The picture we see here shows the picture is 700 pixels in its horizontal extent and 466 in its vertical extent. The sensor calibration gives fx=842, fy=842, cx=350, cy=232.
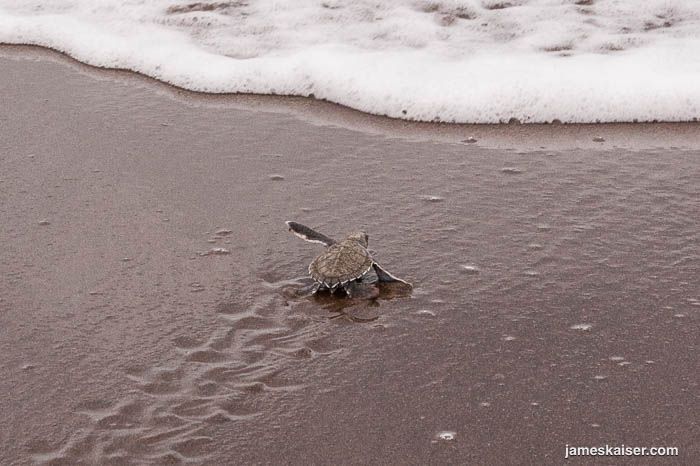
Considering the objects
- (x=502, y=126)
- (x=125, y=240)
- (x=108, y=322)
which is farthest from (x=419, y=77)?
(x=108, y=322)

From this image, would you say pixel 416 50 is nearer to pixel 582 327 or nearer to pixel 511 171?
pixel 511 171

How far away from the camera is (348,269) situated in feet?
11.1

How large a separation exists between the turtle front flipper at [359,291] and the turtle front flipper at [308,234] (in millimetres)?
268

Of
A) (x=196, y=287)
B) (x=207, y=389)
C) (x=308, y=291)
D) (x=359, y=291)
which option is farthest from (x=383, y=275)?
(x=207, y=389)

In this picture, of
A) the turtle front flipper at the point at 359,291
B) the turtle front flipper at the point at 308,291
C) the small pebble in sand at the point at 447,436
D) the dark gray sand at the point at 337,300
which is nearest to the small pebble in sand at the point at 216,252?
the dark gray sand at the point at 337,300

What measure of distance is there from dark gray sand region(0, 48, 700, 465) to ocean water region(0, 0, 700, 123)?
0.23 meters

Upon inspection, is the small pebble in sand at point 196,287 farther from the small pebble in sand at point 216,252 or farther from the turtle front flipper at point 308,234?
the turtle front flipper at point 308,234

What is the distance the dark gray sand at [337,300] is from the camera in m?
2.71

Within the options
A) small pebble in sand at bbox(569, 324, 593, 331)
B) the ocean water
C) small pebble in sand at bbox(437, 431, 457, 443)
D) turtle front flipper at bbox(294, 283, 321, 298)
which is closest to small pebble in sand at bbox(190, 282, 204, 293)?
turtle front flipper at bbox(294, 283, 321, 298)

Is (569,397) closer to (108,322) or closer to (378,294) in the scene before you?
(378,294)

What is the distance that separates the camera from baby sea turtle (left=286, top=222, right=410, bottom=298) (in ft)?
11.1

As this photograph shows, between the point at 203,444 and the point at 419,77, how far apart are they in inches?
131

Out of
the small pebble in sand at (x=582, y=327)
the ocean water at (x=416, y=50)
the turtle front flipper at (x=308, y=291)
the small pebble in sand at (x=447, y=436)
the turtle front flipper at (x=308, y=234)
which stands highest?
the ocean water at (x=416, y=50)

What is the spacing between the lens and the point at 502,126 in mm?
4949
